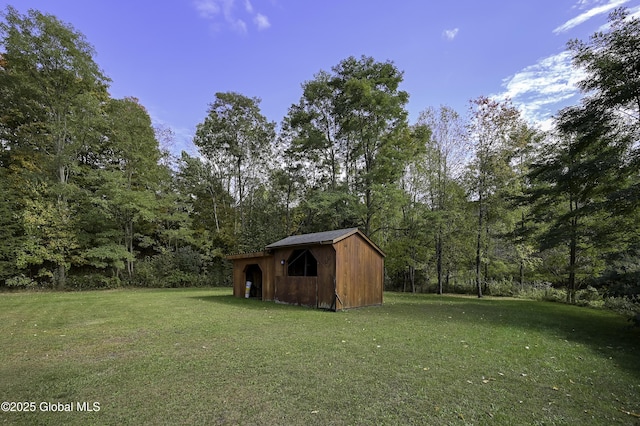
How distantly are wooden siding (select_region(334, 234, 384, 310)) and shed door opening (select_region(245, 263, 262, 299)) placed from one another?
17.1ft

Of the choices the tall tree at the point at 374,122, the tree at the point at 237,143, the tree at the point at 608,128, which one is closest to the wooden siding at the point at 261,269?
the tall tree at the point at 374,122

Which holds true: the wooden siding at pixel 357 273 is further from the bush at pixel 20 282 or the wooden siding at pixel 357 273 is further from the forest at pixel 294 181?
the bush at pixel 20 282

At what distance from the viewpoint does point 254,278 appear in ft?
47.6

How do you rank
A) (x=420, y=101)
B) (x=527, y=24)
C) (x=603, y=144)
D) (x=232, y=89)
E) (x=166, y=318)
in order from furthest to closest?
(x=232, y=89) < (x=420, y=101) < (x=527, y=24) < (x=603, y=144) < (x=166, y=318)

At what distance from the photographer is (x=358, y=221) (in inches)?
799

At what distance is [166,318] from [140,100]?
22865 mm

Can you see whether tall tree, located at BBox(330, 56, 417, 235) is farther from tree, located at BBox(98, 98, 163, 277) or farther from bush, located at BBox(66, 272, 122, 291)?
bush, located at BBox(66, 272, 122, 291)

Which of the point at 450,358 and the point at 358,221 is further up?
the point at 358,221

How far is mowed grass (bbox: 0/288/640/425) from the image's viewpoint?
9.44 feet

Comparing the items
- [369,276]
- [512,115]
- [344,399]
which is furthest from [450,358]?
[512,115]

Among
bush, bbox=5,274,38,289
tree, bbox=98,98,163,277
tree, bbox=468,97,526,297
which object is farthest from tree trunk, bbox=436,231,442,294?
bush, bbox=5,274,38,289

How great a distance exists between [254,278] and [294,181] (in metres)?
10.7

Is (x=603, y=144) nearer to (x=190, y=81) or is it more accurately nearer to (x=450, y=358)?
(x=450, y=358)

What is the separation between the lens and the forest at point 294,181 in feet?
51.3
